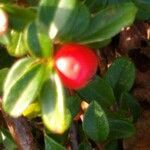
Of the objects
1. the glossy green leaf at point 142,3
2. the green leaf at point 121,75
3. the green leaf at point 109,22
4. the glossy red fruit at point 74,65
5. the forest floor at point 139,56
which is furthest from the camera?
the forest floor at point 139,56

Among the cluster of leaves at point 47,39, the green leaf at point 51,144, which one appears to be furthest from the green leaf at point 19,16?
the green leaf at point 51,144

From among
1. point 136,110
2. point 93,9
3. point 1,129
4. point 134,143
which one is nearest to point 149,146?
point 134,143

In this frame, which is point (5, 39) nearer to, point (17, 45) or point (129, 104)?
point (17, 45)

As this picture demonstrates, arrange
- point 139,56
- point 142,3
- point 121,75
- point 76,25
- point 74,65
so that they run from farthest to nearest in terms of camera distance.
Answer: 1. point 139,56
2. point 121,75
3. point 142,3
4. point 76,25
5. point 74,65

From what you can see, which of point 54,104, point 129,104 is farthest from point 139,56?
point 54,104

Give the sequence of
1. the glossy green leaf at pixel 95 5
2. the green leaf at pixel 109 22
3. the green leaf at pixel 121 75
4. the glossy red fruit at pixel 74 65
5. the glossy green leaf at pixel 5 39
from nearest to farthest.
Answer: the glossy red fruit at pixel 74 65, the green leaf at pixel 109 22, the glossy green leaf at pixel 5 39, the glossy green leaf at pixel 95 5, the green leaf at pixel 121 75

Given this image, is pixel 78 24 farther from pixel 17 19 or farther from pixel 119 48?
pixel 119 48

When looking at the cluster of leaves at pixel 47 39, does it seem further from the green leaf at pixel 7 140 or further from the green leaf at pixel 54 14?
the green leaf at pixel 7 140
